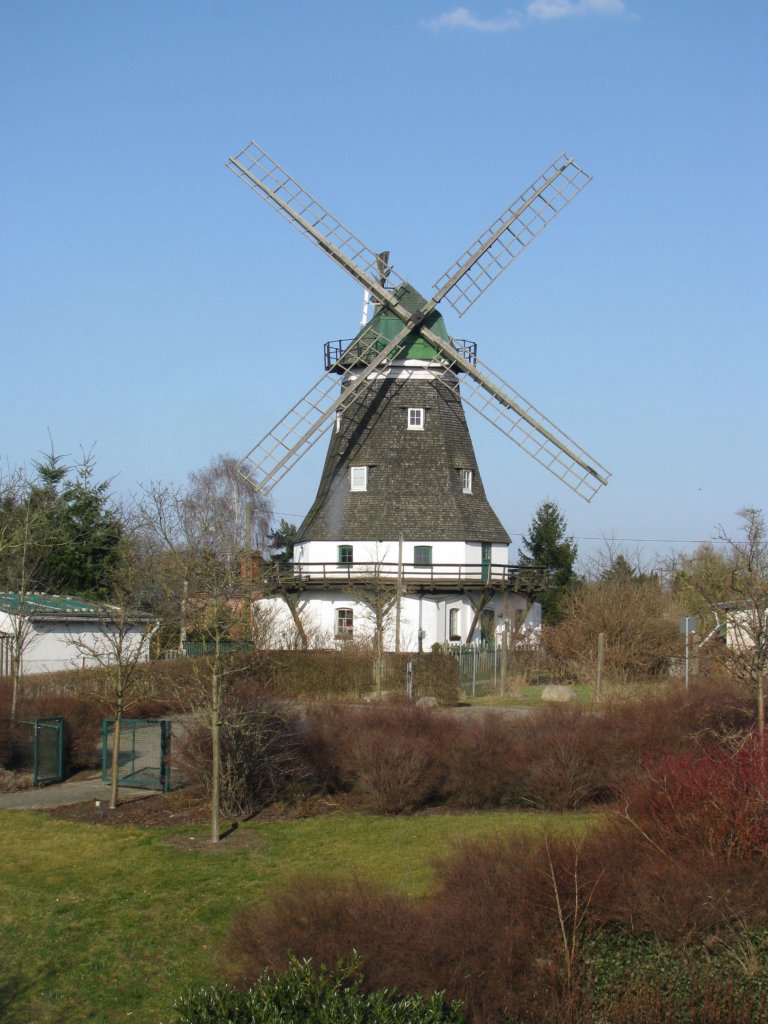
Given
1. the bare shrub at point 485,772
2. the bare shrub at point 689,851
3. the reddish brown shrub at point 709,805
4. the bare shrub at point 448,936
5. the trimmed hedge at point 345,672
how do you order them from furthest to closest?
the trimmed hedge at point 345,672
the bare shrub at point 485,772
the reddish brown shrub at point 709,805
the bare shrub at point 689,851
the bare shrub at point 448,936

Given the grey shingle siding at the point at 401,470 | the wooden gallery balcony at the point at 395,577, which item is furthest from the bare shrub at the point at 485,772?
the grey shingle siding at the point at 401,470

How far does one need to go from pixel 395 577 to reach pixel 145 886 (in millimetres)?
27800

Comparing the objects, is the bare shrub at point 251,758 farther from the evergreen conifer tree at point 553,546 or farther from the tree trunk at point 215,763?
the evergreen conifer tree at point 553,546

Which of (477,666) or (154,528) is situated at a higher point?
(154,528)

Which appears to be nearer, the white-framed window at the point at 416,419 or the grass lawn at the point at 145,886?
the grass lawn at the point at 145,886

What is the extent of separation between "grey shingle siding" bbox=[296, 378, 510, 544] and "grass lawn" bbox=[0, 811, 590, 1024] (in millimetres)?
24766

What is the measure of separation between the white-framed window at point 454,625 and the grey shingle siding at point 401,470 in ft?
9.16

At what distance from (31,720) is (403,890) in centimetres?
1075

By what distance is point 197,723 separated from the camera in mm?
16750

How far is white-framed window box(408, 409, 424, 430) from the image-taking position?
133ft

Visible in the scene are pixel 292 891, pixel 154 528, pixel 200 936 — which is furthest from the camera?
pixel 154 528

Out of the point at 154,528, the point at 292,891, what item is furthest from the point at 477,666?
the point at 292,891

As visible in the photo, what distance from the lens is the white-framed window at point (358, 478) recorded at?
133 ft

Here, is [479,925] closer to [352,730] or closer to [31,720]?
[352,730]
